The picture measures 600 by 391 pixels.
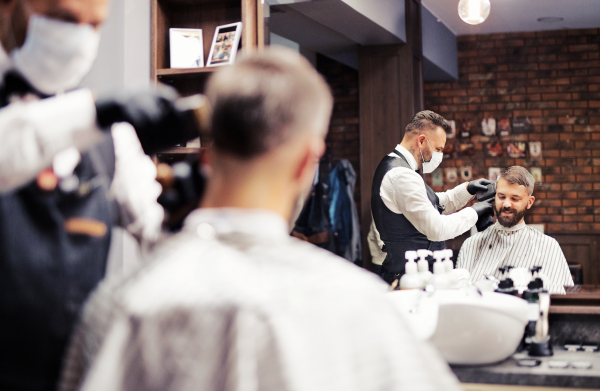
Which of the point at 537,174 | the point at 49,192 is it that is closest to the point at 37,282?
the point at 49,192

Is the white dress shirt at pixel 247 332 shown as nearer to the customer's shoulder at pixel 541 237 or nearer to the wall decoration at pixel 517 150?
the customer's shoulder at pixel 541 237

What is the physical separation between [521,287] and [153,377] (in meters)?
1.79

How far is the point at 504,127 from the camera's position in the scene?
104 inches

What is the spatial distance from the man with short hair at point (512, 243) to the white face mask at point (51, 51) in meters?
1.79

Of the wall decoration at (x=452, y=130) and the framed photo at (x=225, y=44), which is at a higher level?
the framed photo at (x=225, y=44)

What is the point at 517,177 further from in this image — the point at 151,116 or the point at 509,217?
the point at 151,116

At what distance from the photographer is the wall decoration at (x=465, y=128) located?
8.77ft

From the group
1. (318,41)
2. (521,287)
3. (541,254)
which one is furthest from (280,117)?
(318,41)

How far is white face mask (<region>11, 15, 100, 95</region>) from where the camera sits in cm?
95

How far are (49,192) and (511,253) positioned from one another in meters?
1.89

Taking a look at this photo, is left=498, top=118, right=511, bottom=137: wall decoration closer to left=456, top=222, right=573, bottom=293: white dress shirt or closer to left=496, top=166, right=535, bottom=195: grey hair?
left=496, top=166, right=535, bottom=195: grey hair

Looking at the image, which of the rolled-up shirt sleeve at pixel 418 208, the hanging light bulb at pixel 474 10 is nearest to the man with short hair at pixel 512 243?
the rolled-up shirt sleeve at pixel 418 208

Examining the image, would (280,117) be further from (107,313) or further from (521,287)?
(521,287)

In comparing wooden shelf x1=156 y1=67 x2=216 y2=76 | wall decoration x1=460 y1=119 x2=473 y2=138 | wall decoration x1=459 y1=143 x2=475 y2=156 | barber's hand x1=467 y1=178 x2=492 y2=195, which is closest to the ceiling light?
wall decoration x1=460 y1=119 x2=473 y2=138
